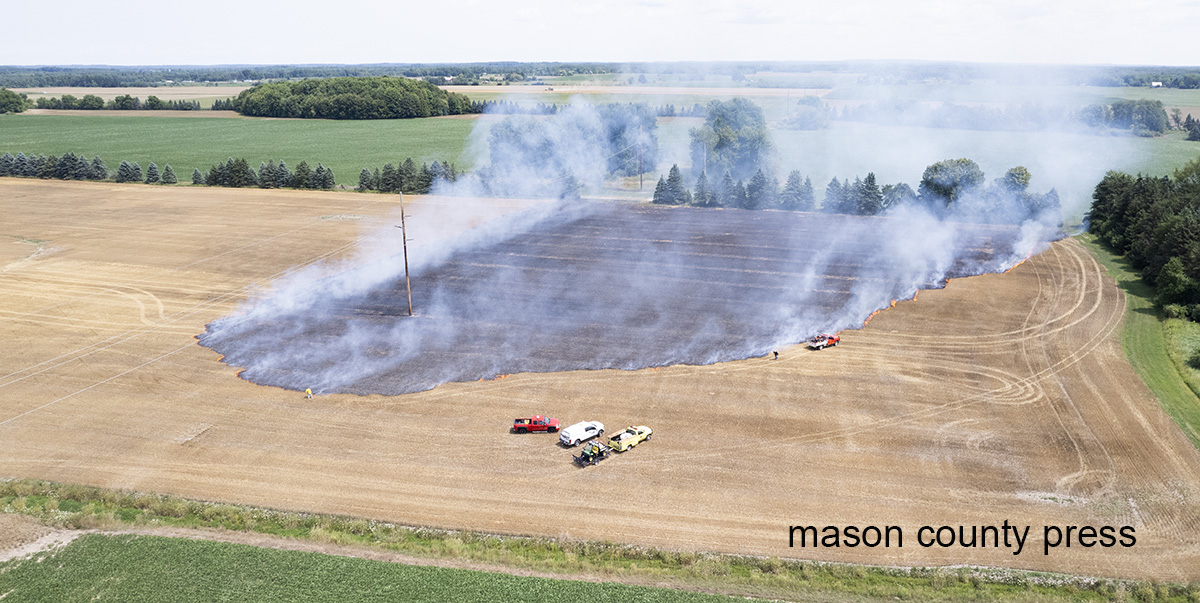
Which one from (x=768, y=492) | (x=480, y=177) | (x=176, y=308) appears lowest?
(x=768, y=492)

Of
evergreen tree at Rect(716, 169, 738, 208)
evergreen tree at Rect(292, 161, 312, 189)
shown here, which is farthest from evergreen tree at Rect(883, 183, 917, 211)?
evergreen tree at Rect(292, 161, 312, 189)

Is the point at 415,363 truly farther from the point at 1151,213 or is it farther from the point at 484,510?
the point at 1151,213

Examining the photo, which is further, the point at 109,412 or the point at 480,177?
the point at 480,177

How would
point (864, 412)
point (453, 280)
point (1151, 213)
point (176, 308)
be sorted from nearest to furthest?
point (864, 412), point (176, 308), point (453, 280), point (1151, 213)

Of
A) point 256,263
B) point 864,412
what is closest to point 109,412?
point 256,263

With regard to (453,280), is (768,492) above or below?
below

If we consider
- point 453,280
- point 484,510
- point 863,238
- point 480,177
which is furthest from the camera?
point 480,177

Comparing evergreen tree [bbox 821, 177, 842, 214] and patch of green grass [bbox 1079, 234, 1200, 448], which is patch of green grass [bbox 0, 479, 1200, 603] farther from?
evergreen tree [bbox 821, 177, 842, 214]
